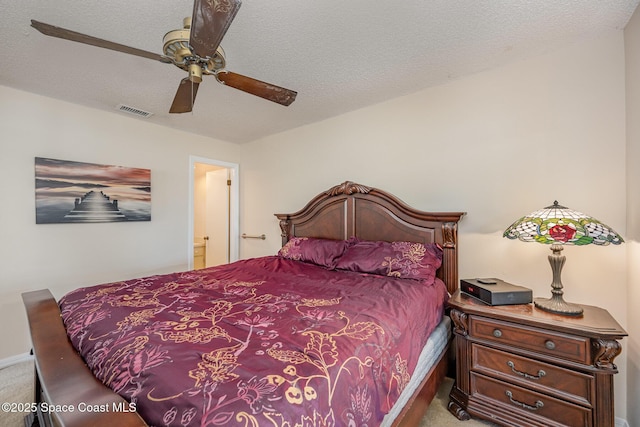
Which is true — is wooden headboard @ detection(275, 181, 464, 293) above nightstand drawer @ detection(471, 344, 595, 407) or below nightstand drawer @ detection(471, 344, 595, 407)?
above

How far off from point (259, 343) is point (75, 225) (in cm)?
294

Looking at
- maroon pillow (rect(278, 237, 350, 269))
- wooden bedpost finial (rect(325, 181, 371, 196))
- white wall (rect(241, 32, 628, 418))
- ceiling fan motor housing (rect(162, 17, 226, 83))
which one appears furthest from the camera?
wooden bedpost finial (rect(325, 181, 371, 196))

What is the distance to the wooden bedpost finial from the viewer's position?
2.79 meters

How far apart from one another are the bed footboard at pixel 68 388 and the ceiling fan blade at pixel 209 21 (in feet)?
4.60

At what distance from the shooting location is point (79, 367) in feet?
3.29

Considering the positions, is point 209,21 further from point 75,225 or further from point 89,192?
point 75,225

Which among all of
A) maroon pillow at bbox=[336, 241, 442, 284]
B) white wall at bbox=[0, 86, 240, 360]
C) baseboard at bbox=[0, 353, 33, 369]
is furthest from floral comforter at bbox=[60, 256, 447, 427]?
baseboard at bbox=[0, 353, 33, 369]

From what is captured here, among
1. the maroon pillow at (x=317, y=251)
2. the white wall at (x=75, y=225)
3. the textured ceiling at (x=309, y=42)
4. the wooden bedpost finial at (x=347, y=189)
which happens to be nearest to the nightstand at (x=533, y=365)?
the maroon pillow at (x=317, y=251)

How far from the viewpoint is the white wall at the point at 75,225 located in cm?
246

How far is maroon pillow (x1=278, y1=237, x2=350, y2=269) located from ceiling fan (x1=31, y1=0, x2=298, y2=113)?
145 centimetres

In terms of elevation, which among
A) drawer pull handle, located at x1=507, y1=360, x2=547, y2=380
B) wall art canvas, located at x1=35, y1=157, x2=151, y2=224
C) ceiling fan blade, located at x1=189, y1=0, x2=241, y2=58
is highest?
ceiling fan blade, located at x1=189, y1=0, x2=241, y2=58

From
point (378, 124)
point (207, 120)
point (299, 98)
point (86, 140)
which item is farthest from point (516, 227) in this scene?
point (86, 140)

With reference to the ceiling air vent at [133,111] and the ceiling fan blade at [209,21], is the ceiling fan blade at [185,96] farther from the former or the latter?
the ceiling air vent at [133,111]

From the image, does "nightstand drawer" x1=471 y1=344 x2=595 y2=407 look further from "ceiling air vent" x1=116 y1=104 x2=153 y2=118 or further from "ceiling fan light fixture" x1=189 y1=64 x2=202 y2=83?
"ceiling air vent" x1=116 y1=104 x2=153 y2=118
